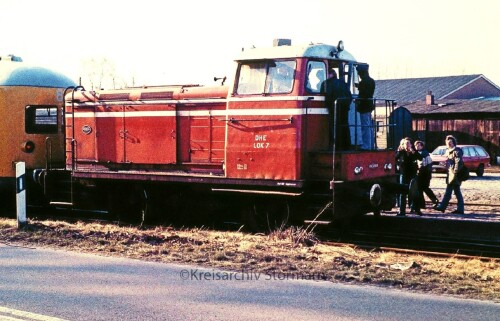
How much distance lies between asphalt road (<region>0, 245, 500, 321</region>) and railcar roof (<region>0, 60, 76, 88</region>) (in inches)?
334

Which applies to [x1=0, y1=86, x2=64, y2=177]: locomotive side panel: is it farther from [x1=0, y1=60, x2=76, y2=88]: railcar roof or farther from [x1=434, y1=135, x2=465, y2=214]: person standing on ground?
[x1=434, y1=135, x2=465, y2=214]: person standing on ground

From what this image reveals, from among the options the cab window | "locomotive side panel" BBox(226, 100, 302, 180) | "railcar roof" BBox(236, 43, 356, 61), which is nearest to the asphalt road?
"locomotive side panel" BBox(226, 100, 302, 180)

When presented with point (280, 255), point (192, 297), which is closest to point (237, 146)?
point (280, 255)

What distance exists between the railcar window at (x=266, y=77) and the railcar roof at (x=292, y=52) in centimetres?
13

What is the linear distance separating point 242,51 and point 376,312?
7.11 meters

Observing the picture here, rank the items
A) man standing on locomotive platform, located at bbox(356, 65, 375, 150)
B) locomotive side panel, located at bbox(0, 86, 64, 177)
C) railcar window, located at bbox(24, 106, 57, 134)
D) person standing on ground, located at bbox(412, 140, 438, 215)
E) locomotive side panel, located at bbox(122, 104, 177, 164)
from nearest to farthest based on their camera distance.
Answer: man standing on locomotive platform, located at bbox(356, 65, 375, 150) → locomotive side panel, located at bbox(122, 104, 177, 164) → person standing on ground, located at bbox(412, 140, 438, 215) → locomotive side panel, located at bbox(0, 86, 64, 177) → railcar window, located at bbox(24, 106, 57, 134)

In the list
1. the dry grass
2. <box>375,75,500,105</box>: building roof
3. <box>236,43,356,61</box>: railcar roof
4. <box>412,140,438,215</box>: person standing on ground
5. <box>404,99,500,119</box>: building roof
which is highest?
<box>375,75,500,105</box>: building roof

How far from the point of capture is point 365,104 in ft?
40.4

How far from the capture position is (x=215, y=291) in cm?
715

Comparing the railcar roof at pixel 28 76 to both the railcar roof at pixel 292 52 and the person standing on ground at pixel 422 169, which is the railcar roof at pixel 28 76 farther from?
the person standing on ground at pixel 422 169

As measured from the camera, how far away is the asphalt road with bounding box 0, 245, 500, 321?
619 centimetres

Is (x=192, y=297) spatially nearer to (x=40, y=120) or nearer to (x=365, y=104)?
(x=365, y=104)

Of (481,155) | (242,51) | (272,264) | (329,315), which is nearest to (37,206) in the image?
(242,51)

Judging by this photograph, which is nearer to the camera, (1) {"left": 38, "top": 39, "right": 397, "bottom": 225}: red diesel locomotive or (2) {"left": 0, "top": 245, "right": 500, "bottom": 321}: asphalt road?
(2) {"left": 0, "top": 245, "right": 500, "bottom": 321}: asphalt road
